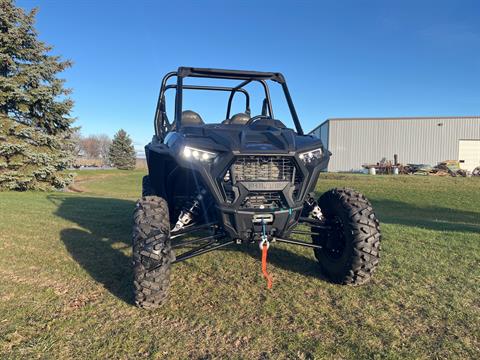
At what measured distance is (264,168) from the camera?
3.61 meters

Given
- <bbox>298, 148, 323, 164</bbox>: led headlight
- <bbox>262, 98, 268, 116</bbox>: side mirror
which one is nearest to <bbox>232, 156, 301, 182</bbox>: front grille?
<bbox>298, 148, 323, 164</bbox>: led headlight

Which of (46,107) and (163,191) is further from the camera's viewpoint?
(46,107)

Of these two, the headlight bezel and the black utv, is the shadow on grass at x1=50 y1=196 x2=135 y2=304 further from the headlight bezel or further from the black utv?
the headlight bezel

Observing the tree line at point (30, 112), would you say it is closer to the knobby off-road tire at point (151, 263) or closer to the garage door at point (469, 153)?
the knobby off-road tire at point (151, 263)

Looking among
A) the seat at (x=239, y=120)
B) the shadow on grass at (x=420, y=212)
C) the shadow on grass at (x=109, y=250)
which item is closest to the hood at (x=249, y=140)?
the seat at (x=239, y=120)

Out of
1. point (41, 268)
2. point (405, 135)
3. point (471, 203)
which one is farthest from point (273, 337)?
point (405, 135)

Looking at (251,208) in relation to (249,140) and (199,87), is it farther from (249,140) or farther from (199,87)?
(199,87)

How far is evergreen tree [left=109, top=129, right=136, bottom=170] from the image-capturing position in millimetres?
68625

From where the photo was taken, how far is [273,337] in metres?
2.93

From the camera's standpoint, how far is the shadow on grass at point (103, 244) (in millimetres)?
4234

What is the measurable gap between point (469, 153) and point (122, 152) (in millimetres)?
54268

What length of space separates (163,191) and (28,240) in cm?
276

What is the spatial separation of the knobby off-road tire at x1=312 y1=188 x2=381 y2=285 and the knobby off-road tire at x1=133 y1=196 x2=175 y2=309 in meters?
1.78

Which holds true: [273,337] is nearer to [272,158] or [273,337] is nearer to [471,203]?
[272,158]
